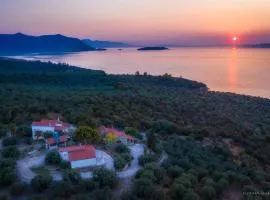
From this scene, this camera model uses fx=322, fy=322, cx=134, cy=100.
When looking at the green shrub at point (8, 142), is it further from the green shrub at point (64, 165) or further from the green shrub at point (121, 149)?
the green shrub at point (121, 149)

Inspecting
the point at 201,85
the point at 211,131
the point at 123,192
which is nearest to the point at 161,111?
the point at 211,131

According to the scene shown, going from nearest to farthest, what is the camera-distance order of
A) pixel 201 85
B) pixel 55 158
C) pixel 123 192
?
pixel 123 192 < pixel 55 158 < pixel 201 85

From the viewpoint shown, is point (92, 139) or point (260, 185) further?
point (92, 139)

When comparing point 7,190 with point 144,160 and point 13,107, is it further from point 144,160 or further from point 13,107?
point 13,107

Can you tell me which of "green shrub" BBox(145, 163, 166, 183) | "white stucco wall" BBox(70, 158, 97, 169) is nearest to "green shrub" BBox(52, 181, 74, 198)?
"white stucco wall" BBox(70, 158, 97, 169)

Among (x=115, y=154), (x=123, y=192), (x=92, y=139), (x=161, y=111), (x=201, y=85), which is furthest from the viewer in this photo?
(x=201, y=85)

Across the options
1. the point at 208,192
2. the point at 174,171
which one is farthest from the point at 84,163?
the point at 208,192

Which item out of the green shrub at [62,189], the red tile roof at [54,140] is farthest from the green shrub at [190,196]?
the red tile roof at [54,140]

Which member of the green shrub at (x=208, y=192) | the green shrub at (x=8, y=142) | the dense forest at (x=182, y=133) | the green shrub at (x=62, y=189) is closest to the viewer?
the green shrub at (x=62, y=189)

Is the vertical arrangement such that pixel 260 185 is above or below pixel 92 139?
below

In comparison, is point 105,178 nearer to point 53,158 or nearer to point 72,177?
point 72,177
